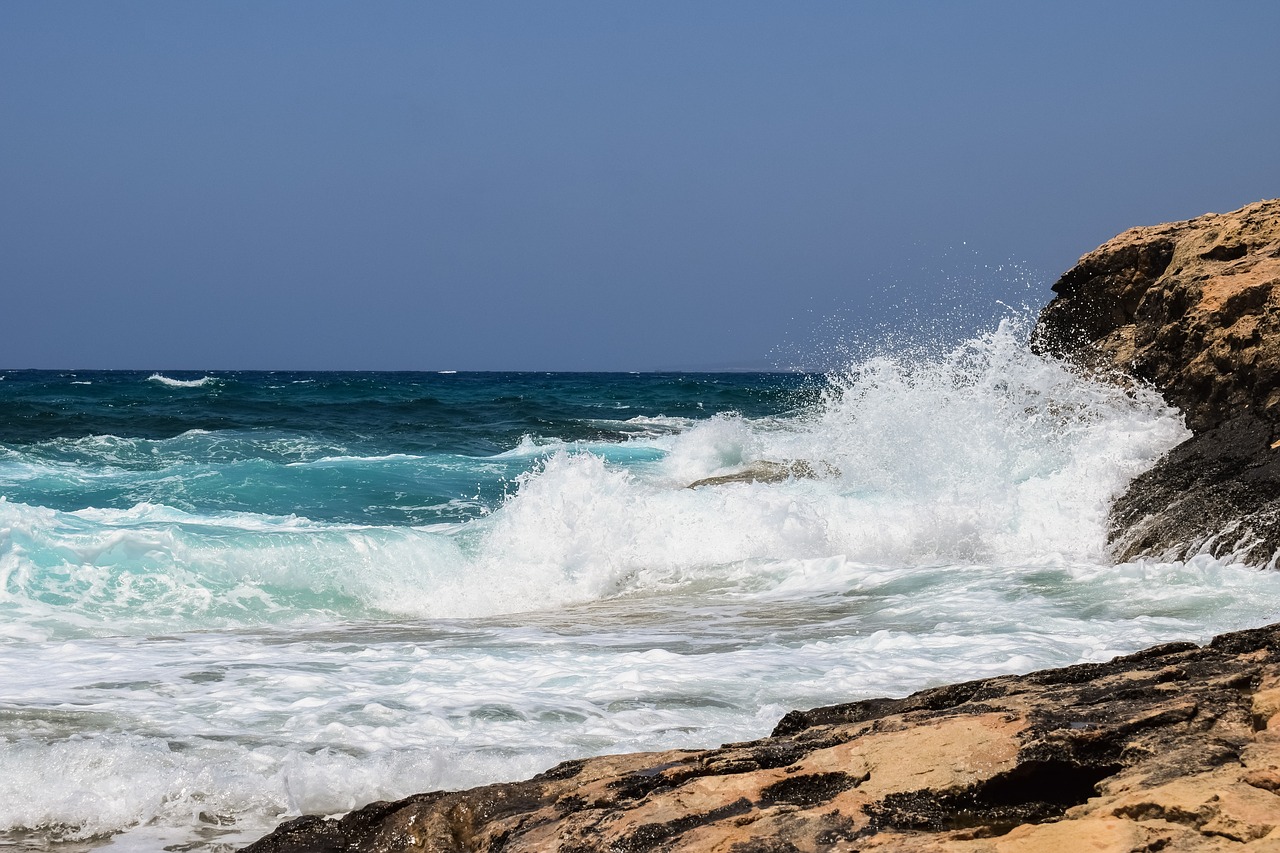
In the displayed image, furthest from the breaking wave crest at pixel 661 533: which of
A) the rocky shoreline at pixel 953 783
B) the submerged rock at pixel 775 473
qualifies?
the rocky shoreline at pixel 953 783

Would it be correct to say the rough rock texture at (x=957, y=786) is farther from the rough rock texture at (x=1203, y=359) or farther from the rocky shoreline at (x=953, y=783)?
the rough rock texture at (x=1203, y=359)

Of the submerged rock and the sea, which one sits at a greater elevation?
the submerged rock

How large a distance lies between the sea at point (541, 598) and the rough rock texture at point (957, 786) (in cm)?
85

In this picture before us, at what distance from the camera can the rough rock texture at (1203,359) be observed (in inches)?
273

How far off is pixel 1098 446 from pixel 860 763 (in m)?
7.14

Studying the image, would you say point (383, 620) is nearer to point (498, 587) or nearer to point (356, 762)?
point (498, 587)

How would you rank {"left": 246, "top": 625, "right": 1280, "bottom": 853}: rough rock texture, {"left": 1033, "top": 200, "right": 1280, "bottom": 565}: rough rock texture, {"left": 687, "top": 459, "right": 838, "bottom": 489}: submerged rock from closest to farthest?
{"left": 246, "top": 625, "right": 1280, "bottom": 853}: rough rock texture, {"left": 1033, "top": 200, "right": 1280, "bottom": 565}: rough rock texture, {"left": 687, "top": 459, "right": 838, "bottom": 489}: submerged rock

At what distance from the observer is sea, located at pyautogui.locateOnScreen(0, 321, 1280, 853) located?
12.3ft

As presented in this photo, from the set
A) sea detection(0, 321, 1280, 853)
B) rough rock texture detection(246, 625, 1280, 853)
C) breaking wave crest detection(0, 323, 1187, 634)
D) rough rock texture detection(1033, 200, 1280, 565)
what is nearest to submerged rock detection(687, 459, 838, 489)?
sea detection(0, 321, 1280, 853)

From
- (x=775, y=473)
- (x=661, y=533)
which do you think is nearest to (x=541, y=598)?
(x=661, y=533)

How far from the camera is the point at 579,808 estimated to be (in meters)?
2.58

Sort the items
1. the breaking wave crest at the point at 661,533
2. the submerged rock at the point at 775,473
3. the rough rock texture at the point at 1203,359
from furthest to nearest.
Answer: the submerged rock at the point at 775,473 < the breaking wave crest at the point at 661,533 < the rough rock texture at the point at 1203,359

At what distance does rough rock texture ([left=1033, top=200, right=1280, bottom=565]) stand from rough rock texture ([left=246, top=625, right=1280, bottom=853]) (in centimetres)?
436

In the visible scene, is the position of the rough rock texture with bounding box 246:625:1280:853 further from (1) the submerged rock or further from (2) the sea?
(1) the submerged rock
